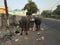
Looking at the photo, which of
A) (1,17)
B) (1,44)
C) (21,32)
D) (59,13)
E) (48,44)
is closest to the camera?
(48,44)

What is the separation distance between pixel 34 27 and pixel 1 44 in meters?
10.8

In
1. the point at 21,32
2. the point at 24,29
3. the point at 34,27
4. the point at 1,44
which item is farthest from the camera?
the point at 34,27

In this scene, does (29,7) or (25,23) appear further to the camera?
(29,7)

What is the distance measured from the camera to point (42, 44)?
13477 mm

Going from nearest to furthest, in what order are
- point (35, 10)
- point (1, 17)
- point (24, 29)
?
point (24, 29) → point (1, 17) → point (35, 10)

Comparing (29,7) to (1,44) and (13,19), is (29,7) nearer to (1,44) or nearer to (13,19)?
(13,19)

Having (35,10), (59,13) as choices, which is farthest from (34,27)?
(59,13)

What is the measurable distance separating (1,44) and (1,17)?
54.3 ft

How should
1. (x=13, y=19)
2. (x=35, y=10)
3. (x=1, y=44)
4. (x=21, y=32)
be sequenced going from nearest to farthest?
(x=1, y=44), (x=21, y=32), (x=13, y=19), (x=35, y=10)

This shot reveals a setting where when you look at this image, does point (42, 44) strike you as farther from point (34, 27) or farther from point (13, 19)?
point (13, 19)

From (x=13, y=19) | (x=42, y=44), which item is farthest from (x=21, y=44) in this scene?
(x=13, y=19)

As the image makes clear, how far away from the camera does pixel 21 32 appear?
20.6 metres

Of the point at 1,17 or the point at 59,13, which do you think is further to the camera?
the point at 59,13

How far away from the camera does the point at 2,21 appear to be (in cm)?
3108
